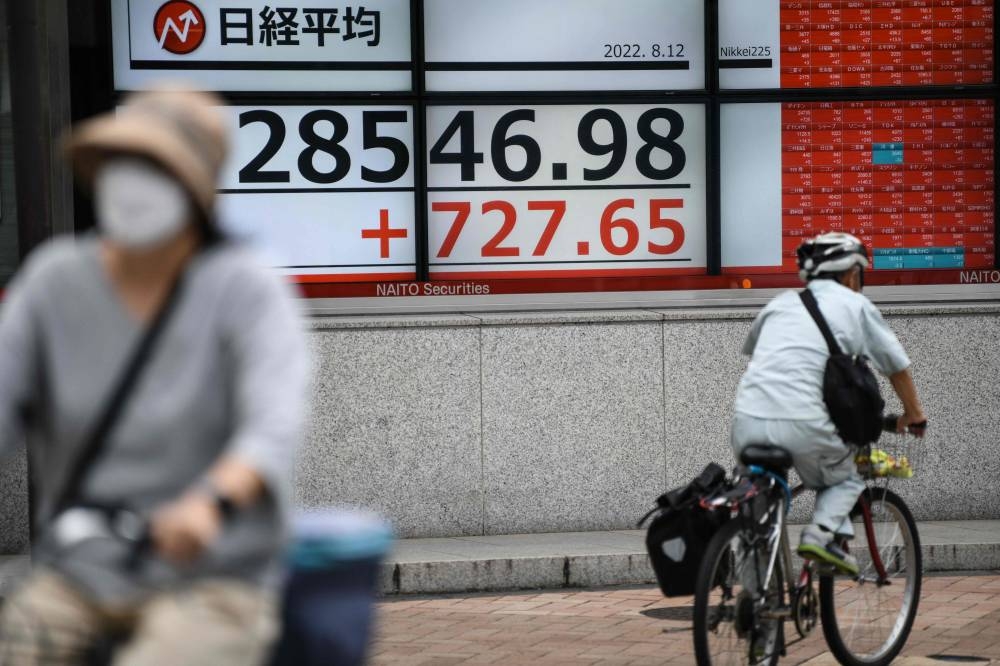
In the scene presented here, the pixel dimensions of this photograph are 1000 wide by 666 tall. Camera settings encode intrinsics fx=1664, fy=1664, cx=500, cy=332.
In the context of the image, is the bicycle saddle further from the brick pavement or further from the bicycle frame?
the brick pavement

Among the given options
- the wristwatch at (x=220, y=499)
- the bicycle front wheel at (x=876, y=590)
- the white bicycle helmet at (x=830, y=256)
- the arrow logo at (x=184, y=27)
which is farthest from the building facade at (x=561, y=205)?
the wristwatch at (x=220, y=499)

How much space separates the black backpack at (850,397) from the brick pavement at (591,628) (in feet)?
3.48

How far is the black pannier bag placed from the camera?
5500 mm

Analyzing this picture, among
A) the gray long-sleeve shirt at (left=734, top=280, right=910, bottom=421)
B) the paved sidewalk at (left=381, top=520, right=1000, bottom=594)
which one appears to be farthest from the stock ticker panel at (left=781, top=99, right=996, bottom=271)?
the gray long-sleeve shirt at (left=734, top=280, right=910, bottom=421)

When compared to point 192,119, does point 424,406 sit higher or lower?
lower

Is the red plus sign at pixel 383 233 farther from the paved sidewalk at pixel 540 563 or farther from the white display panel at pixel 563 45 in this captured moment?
the paved sidewalk at pixel 540 563

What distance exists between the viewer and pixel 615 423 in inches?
370

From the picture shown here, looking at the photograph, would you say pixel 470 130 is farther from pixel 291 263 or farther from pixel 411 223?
pixel 291 263

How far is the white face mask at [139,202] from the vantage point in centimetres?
258

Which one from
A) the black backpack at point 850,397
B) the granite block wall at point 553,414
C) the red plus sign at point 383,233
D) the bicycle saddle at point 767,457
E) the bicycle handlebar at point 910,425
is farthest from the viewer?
the red plus sign at point 383,233

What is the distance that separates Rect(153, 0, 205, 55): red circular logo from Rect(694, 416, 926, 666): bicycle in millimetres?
4818

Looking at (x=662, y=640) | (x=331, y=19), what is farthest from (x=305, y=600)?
(x=331, y=19)

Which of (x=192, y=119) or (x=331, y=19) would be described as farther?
(x=331, y=19)

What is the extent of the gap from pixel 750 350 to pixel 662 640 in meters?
1.39
